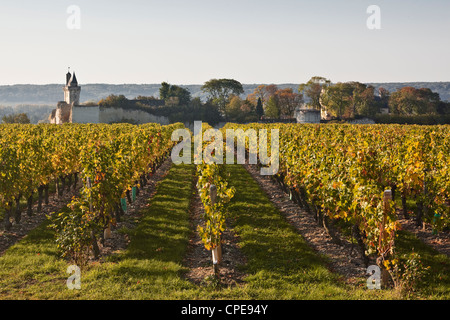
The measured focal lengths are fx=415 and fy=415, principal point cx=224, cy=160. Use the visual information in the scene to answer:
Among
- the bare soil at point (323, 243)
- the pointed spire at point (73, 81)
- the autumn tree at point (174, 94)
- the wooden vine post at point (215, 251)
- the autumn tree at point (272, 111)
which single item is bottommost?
the bare soil at point (323, 243)

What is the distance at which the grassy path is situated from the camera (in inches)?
264

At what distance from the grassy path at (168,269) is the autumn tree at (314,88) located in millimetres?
79332

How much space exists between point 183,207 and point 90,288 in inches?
227

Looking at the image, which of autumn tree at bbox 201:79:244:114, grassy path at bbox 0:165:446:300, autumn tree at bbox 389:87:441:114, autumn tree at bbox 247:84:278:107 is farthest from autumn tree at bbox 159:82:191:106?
grassy path at bbox 0:165:446:300

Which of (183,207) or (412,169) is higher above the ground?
(412,169)

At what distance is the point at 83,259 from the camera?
7.87m

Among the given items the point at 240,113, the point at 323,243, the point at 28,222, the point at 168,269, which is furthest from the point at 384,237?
the point at 240,113

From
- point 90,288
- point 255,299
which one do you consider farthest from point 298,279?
point 90,288

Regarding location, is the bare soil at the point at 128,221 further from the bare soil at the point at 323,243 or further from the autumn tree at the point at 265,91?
the autumn tree at the point at 265,91

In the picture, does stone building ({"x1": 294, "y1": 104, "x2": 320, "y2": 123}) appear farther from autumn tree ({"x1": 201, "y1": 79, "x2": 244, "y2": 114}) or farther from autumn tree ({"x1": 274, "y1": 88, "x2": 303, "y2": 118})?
autumn tree ({"x1": 201, "y1": 79, "x2": 244, "y2": 114})

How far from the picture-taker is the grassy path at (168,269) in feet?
22.0

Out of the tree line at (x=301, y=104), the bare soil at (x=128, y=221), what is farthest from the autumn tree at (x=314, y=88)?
the bare soil at (x=128, y=221)

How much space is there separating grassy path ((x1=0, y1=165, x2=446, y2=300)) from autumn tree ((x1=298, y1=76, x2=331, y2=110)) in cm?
7933

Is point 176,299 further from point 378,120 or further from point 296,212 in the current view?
point 378,120
